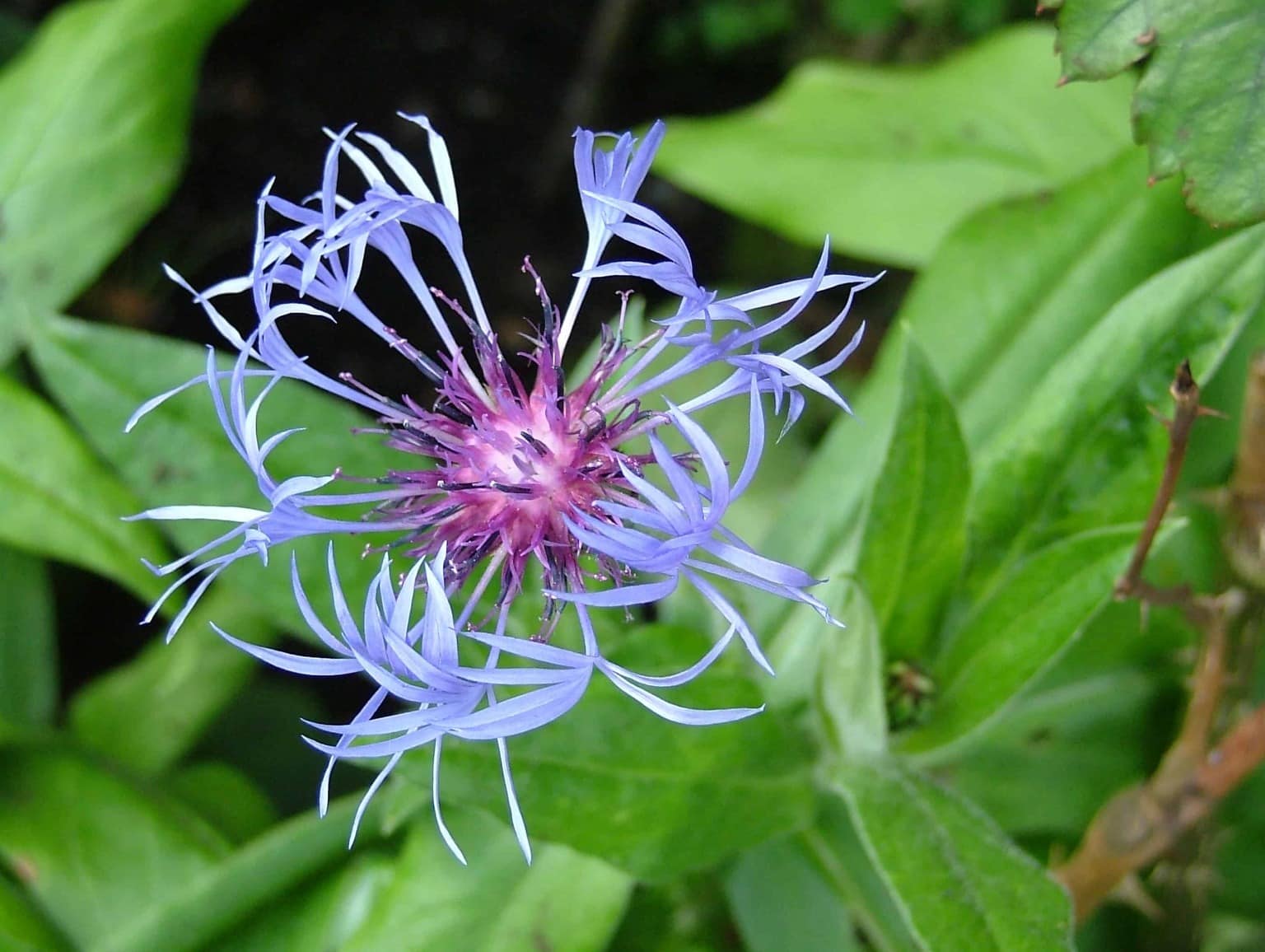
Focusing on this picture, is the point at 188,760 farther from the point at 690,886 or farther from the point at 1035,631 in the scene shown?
the point at 1035,631

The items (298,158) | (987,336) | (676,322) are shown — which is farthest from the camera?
(298,158)

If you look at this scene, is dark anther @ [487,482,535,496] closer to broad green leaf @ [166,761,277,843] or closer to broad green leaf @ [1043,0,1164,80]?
broad green leaf @ [1043,0,1164,80]

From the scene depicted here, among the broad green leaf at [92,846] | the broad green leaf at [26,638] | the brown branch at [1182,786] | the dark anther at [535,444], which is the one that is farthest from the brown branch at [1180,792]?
the broad green leaf at [26,638]

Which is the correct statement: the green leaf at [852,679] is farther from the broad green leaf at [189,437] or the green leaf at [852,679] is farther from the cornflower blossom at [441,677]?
the broad green leaf at [189,437]

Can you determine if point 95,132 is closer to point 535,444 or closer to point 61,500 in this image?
point 61,500

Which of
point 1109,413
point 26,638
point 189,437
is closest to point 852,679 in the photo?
point 1109,413

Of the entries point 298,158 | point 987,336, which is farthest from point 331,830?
point 298,158
